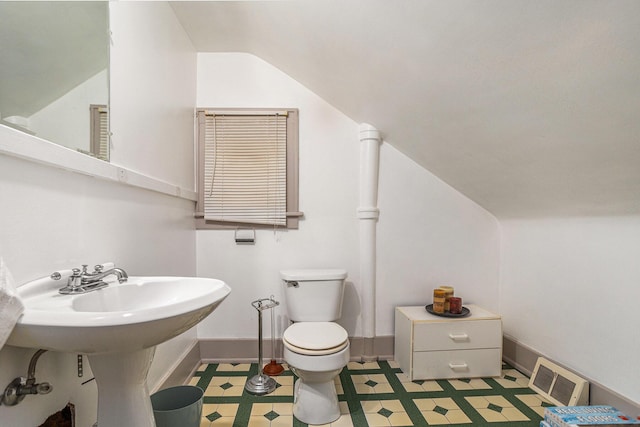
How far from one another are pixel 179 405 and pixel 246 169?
1410 millimetres

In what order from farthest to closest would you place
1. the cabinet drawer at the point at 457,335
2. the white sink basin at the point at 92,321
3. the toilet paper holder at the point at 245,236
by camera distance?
the toilet paper holder at the point at 245,236, the cabinet drawer at the point at 457,335, the white sink basin at the point at 92,321

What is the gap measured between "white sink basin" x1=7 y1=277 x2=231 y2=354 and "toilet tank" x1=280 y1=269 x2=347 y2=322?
3.16 feet

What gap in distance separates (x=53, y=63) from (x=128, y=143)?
15.8 inches

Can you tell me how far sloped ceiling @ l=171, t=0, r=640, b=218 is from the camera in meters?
0.92

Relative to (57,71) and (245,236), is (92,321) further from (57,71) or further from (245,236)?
(245,236)

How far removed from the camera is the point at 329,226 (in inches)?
83.4

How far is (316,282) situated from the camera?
1853 millimetres

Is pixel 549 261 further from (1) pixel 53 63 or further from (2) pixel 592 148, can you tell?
(1) pixel 53 63

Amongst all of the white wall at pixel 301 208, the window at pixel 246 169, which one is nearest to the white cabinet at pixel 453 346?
the white wall at pixel 301 208

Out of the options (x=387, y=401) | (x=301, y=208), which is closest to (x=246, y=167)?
(x=301, y=208)

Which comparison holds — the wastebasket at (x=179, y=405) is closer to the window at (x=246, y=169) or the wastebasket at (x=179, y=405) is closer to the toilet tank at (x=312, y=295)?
the toilet tank at (x=312, y=295)

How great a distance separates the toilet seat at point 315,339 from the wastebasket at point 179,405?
451 mm

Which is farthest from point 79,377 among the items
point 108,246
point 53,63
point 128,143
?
point 53,63

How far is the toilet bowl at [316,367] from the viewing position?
4.55 feet
